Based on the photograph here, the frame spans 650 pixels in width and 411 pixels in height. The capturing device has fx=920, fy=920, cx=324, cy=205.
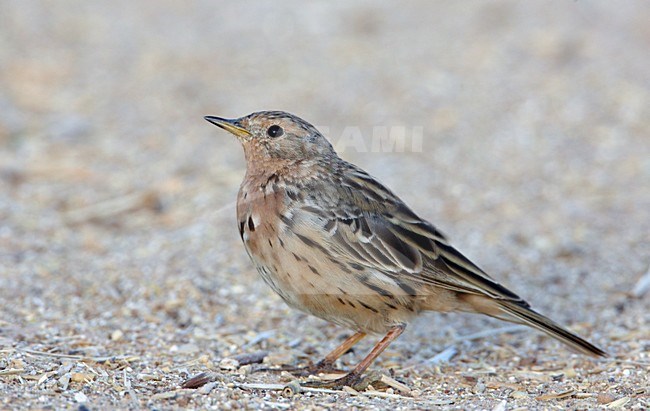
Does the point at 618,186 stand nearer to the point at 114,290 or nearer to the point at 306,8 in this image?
the point at 114,290

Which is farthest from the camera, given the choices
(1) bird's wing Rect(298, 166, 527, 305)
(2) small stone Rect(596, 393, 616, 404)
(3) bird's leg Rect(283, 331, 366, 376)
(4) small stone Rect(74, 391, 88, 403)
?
(3) bird's leg Rect(283, 331, 366, 376)

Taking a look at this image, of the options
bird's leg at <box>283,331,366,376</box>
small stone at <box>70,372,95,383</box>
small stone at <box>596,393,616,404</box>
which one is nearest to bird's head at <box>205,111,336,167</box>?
bird's leg at <box>283,331,366,376</box>

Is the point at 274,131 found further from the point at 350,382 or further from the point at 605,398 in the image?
the point at 605,398

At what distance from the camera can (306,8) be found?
13.3 meters

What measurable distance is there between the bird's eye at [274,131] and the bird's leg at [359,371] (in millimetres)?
1356

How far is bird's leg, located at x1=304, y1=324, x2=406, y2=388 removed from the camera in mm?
5152

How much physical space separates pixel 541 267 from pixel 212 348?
116 inches

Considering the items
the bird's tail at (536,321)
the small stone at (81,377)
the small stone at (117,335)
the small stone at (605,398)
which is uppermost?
the bird's tail at (536,321)

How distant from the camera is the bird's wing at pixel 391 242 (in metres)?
5.20

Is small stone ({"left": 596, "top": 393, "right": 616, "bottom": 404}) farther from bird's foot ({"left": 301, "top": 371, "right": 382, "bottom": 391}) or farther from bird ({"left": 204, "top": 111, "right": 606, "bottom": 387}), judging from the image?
bird's foot ({"left": 301, "top": 371, "right": 382, "bottom": 391})

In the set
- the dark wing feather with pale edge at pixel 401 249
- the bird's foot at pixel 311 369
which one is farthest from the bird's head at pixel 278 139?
the bird's foot at pixel 311 369

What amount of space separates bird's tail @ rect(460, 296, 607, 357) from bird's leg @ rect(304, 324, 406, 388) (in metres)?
0.52

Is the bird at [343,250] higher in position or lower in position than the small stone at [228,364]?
higher

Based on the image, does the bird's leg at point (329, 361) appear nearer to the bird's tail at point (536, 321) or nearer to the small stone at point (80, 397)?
the bird's tail at point (536, 321)
